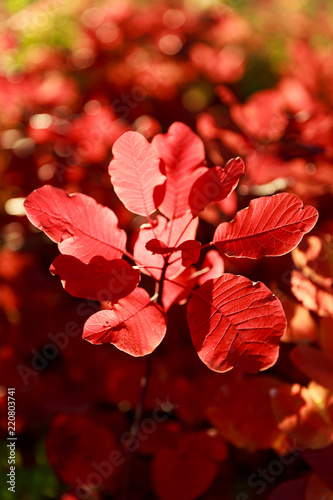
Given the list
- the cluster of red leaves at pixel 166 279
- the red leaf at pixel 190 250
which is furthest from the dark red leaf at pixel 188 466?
the red leaf at pixel 190 250

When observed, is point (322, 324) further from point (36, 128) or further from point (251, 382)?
point (36, 128)

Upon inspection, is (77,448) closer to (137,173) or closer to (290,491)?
(290,491)

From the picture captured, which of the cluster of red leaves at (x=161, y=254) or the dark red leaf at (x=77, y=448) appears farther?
the dark red leaf at (x=77, y=448)

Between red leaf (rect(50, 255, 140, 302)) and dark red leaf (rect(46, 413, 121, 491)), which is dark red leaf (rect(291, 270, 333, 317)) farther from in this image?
dark red leaf (rect(46, 413, 121, 491))

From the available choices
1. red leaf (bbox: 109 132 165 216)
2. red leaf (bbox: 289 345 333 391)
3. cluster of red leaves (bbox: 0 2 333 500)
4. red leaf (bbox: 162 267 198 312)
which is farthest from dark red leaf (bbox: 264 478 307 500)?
red leaf (bbox: 109 132 165 216)

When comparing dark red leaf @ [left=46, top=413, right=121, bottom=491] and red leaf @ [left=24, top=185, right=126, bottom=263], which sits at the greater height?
red leaf @ [left=24, top=185, right=126, bottom=263]

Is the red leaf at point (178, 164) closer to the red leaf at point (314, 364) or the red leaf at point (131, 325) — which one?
the red leaf at point (131, 325)

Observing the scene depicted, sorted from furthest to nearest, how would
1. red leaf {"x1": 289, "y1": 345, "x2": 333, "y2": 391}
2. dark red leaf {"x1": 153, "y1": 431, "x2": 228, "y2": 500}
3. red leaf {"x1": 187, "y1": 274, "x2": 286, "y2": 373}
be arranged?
1. dark red leaf {"x1": 153, "y1": 431, "x2": 228, "y2": 500}
2. red leaf {"x1": 289, "y1": 345, "x2": 333, "y2": 391}
3. red leaf {"x1": 187, "y1": 274, "x2": 286, "y2": 373}
